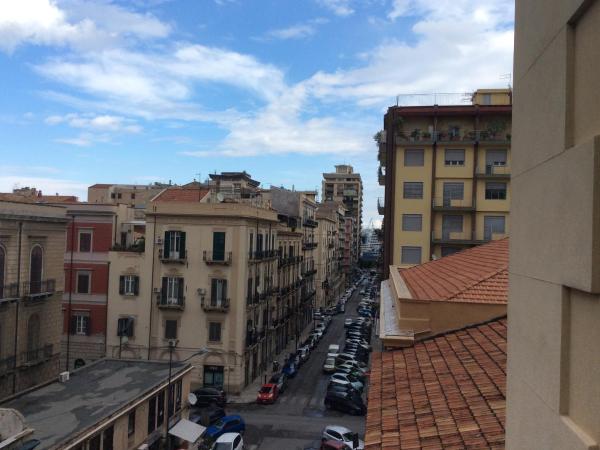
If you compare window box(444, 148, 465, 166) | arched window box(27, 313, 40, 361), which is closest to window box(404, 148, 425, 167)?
window box(444, 148, 465, 166)

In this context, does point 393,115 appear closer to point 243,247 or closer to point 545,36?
point 243,247

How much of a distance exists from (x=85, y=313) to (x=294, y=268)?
2380 cm

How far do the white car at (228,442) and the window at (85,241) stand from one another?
2049 centimetres

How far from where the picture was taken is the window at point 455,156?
126ft

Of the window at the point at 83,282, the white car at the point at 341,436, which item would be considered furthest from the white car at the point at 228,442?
the window at the point at 83,282

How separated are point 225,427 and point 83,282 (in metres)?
18.2

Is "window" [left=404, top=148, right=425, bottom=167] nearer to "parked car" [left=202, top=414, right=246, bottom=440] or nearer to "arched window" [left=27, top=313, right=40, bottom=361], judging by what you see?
"parked car" [left=202, top=414, right=246, bottom=440]

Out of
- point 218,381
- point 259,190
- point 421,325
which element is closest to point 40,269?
point 218,381

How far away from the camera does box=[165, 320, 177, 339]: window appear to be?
36844 mm

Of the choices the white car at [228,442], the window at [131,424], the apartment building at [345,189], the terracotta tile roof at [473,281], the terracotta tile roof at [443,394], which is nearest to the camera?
the terracotta tile roof at [443,394]

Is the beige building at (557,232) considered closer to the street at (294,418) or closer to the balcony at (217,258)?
the street at (294,418)

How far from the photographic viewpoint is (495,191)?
37.8m

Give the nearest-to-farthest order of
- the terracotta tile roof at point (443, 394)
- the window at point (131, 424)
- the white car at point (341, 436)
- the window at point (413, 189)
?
the terracotta tile roof at point (443, 394) < the window at point (131, 424) < the white car at point (341, 436) < the window at point (413, 189)

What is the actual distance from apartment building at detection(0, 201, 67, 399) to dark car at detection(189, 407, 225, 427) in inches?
330
